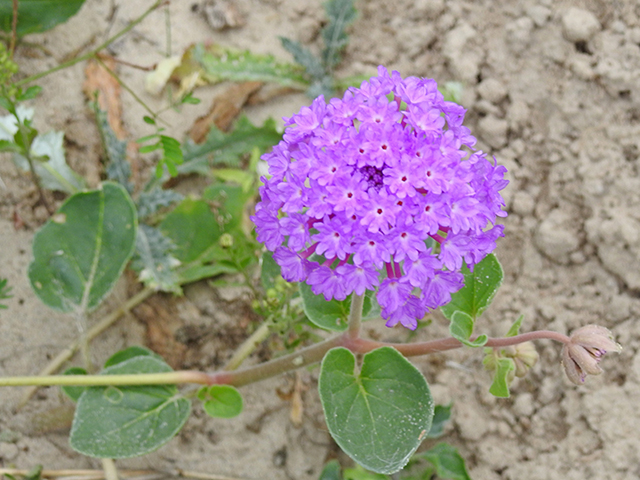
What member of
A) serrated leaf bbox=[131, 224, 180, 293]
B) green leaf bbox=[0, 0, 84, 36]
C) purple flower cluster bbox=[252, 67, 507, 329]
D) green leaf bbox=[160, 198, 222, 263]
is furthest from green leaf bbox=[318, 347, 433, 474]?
green leaf bbox=[0, 0, 84, 36]

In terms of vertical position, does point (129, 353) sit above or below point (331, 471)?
above

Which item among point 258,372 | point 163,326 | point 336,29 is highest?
point 336,29

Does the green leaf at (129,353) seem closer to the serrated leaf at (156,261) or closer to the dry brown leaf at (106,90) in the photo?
the serrated leaf at (156,261)

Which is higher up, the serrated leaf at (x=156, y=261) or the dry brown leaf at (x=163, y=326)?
the serrated leaf at (x=156, y=261)

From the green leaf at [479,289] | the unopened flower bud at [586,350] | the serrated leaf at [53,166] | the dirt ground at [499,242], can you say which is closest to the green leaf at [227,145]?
the dirt ground at [499,242]

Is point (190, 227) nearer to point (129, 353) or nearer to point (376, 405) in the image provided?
point (129, 353)

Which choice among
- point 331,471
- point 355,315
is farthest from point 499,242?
point 331,471

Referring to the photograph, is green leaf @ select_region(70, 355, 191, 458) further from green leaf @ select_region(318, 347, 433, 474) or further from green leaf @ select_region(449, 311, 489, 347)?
green leaf @ select_region(449, 311, 489, 347)
